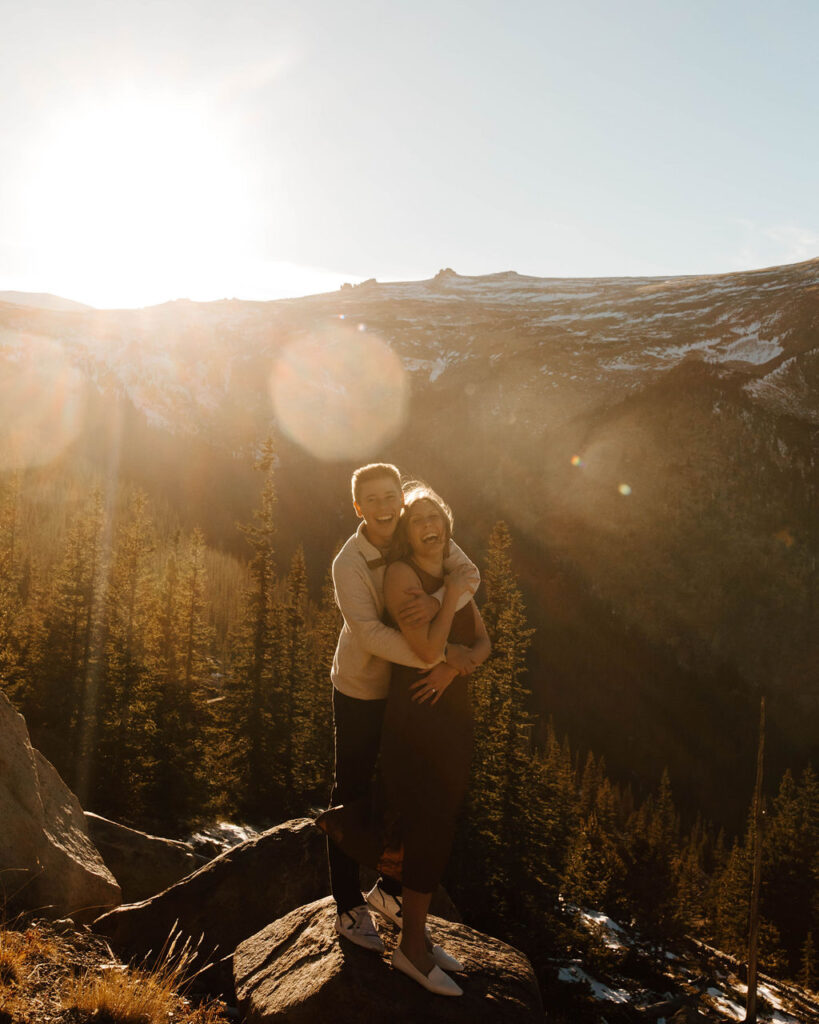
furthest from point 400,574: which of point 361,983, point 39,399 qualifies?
point 39,399

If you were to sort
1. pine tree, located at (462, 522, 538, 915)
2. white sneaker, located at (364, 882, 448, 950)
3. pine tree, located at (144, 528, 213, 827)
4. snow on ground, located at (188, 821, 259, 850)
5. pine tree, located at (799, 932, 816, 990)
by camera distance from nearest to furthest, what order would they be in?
white sneaker, located at (364, 882, 448, 950) → pine tree, located at (462, 522, 538, 915) → snow on ground, located at (188, 821, 259, 850) → pine tree, located at (144, 528, 213, 827) → pine tree, located at (799, 932, 816, 990)

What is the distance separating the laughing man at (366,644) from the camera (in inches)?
174

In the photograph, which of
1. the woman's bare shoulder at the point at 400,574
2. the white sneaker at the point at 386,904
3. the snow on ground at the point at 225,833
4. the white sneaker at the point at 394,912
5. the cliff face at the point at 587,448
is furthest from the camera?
the cliff face at the point at 587,448

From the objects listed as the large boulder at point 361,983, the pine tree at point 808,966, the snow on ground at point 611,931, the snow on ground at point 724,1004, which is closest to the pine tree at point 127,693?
the large boulder at point 361,983

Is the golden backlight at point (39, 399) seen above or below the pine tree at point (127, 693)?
above

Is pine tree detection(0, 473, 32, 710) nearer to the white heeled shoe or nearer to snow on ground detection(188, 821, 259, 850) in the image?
snow on ground detection(188, 821, 259, 850)

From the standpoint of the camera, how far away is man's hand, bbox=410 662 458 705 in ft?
14.6

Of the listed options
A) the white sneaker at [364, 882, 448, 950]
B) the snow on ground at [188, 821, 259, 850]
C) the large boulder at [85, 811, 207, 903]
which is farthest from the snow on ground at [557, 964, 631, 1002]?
the white sneaker at [364, 882, 448, 950]

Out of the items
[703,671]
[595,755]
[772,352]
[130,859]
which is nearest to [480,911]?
[130,859]

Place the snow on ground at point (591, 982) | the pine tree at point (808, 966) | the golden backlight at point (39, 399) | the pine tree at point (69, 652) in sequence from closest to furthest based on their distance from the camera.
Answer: the snow on ground at point (591, 982)
the pine tree at point (69, 652)
the pine tree at point (808, 966)
the golden backlight at point (39, 399)

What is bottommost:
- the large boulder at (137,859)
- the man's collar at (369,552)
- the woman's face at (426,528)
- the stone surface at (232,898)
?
the large boulder at (137,859)

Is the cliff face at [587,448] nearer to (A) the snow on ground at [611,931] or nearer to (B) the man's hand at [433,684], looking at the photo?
(A) the snow on ground at [611,931]

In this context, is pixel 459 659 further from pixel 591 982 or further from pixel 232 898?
pixel 591 982

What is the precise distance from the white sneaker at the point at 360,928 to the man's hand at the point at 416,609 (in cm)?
221
